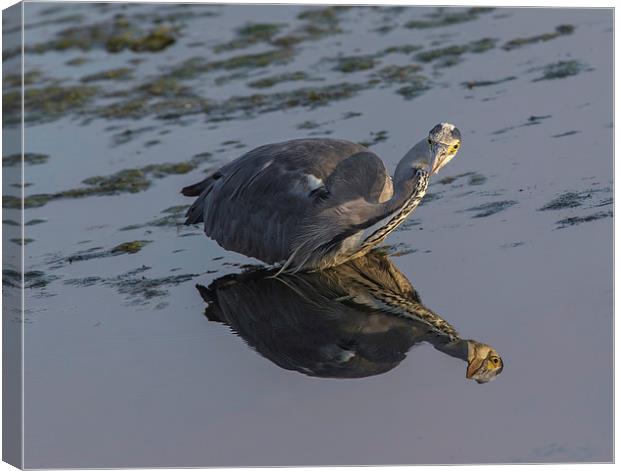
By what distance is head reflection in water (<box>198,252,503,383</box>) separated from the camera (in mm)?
5316

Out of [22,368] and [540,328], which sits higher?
[22,368]

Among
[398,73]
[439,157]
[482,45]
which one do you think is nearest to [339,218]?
[439,157]

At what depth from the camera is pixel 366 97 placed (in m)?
8.70

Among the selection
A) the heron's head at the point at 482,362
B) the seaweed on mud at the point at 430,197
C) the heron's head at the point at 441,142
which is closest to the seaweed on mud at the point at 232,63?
the seaweed on mud at the point at 430,197

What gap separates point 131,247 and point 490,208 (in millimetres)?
1900

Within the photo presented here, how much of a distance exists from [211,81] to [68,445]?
5.14 meters

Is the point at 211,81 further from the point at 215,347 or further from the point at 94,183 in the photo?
the point at 215,347

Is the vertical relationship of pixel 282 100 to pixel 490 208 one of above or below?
above

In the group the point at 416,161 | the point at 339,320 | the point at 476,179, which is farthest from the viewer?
the point at 476,179

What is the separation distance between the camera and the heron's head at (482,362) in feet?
16.6

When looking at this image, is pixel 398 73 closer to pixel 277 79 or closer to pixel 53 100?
pixel 277 79

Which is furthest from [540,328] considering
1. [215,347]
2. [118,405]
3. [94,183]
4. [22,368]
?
[94,183]

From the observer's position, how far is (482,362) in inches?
203

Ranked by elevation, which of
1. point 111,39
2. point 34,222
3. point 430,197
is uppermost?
point 111,39
